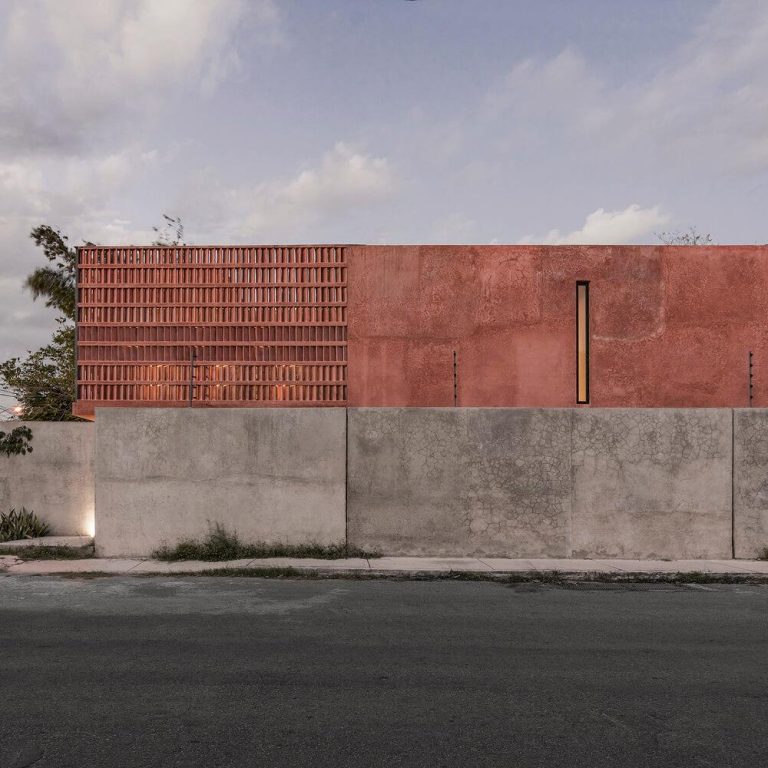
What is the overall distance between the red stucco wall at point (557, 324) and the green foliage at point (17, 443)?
6.83 metres

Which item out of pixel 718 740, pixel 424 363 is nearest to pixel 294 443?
pixel 424 363

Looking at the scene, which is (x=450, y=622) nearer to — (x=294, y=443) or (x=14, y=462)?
(x=294, y=443)

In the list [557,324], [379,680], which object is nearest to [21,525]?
[379,680]

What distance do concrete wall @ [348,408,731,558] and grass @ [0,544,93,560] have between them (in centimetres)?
480

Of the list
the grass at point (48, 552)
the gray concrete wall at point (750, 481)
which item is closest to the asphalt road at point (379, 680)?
the grass at point (48, 552)

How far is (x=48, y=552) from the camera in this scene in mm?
11328

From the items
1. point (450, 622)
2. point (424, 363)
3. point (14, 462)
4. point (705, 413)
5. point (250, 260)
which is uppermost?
point (250, 260)

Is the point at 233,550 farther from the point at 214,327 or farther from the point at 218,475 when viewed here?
the point at 214,327

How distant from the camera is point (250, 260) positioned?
12.9 meters

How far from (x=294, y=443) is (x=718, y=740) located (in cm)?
836

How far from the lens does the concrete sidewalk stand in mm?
10078

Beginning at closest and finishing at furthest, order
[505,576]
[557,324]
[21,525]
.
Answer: [505,576] < [557,324] < [21,525]

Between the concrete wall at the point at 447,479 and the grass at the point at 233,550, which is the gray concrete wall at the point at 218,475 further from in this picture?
the grass at the point at 233,550

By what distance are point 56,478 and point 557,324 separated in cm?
1070
